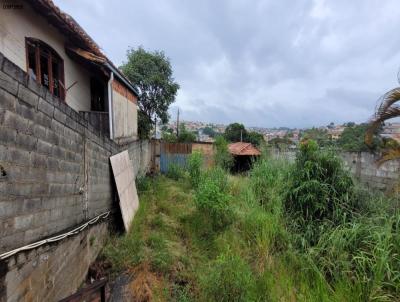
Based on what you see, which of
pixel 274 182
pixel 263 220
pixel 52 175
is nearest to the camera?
pixel 52 175

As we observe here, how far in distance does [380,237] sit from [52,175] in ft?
12.1

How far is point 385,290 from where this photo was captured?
262 cm

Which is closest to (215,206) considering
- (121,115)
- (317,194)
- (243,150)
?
(317,194)

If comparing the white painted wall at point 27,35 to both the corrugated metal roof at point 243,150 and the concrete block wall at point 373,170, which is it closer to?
the concrete block wall at point 373,170

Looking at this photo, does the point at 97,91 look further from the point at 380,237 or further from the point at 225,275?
the point at 380,237

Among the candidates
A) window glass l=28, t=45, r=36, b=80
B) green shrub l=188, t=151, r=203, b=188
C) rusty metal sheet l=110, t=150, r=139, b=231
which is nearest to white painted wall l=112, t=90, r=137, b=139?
rusty metal sheet l=110, t=150, r=139, b=231

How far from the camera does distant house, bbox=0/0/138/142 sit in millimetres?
3947

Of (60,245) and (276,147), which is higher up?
(276,147)

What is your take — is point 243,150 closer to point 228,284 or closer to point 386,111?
point 386,111

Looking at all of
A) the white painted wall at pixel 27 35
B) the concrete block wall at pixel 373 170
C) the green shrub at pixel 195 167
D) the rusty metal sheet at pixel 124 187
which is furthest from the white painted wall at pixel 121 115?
Result: the concrete block wall at pixel 373 170

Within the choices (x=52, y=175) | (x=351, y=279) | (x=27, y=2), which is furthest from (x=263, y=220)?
(x=27, y=2)

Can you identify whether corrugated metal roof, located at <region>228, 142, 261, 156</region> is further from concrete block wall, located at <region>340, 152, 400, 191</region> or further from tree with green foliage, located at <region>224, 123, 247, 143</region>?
tree with green foliage, located at <region>224, 123, 247, 143</region>

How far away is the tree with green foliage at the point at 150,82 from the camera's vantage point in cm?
1429

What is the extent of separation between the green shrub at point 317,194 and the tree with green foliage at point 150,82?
10.6 meters
